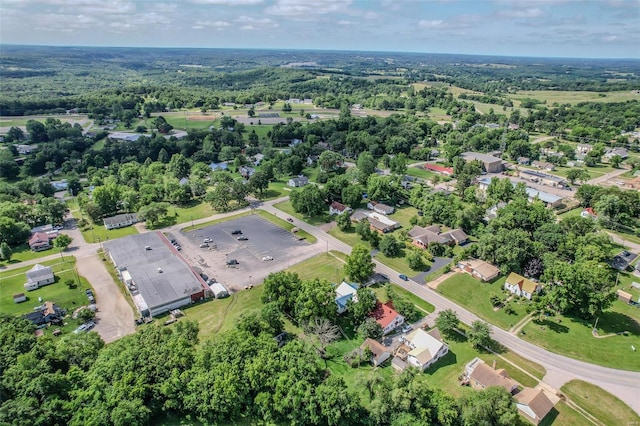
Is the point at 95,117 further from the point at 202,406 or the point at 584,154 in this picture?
the point at 584,154

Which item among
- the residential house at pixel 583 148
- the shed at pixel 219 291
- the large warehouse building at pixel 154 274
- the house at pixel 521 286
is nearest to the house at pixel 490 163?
the residential house at pixel 583 148

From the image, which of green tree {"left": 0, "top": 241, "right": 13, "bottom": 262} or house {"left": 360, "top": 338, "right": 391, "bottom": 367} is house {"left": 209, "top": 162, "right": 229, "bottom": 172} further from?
house {"left": 360, "top": 338, "right": 391, "bottom": 367}

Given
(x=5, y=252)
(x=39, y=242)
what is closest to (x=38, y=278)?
(x=5, y=252)

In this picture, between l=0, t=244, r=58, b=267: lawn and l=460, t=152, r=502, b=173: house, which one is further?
l=460, t=152, r=502, b=173: house

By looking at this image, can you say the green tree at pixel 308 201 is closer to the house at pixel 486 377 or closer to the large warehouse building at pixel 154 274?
the large warehouse building at pixel 154 274

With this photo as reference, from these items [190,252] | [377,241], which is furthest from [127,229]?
[377,241]

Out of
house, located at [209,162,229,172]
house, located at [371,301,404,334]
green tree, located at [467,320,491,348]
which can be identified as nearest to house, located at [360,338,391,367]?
house, located at [371,301,404,334]
